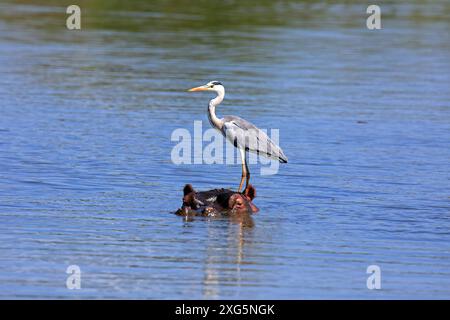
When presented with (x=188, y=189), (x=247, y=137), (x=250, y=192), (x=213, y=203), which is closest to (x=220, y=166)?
(x=247, y=137)

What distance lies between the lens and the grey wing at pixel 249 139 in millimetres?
13844

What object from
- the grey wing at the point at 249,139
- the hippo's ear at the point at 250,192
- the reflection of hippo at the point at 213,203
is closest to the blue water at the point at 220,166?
the reflection of hippo at the point at 213,203

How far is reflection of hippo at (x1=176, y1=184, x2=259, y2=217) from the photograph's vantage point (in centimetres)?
1270

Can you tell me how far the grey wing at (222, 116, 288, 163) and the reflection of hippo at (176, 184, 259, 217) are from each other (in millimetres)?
1091

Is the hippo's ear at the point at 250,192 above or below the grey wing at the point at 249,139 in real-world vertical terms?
below

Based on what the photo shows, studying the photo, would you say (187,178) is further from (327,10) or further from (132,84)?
(327,10)

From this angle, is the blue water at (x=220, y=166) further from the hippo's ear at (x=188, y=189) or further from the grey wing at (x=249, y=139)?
the grey wing at (x=249, y=139)

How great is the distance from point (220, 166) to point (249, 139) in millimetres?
2051

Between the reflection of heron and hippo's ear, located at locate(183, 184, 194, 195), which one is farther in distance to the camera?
the reflection of heron

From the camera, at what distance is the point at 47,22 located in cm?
3206

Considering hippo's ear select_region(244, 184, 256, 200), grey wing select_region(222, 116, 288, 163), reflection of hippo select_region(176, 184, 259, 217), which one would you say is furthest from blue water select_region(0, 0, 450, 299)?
grey wing select_region(222, 116, 288, 163)

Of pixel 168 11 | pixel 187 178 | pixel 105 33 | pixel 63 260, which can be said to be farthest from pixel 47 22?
pixel 63 260

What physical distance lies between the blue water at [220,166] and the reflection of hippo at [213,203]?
0.60 feet

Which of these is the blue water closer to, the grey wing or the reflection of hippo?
the reflection of hippo
